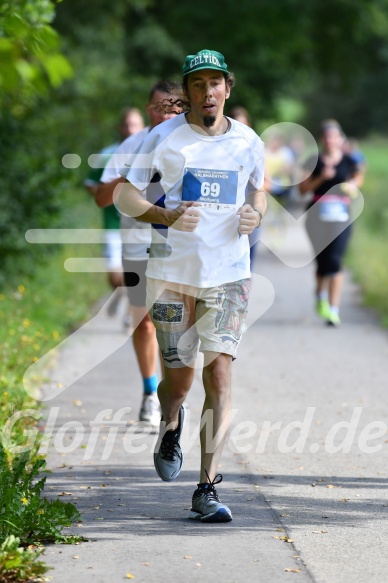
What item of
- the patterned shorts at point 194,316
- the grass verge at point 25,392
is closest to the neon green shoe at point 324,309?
the grass verge at point 25,392

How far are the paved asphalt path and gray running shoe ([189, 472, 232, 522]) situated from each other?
6 cm

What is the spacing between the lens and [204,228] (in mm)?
5746

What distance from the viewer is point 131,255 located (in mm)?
7785

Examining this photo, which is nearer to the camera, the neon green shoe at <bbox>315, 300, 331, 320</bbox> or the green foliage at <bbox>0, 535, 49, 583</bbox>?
the green foliage at <bbox>0, 535, 49, 583</bbox>

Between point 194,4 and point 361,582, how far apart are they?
29711 millimetres

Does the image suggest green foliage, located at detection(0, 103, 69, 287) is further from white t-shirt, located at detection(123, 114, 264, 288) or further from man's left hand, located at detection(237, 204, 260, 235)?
man's left hand, located at detection(237, 204, 260, 235)

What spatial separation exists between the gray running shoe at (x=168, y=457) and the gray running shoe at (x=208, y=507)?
0.40 metres

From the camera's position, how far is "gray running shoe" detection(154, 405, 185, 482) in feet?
20.1

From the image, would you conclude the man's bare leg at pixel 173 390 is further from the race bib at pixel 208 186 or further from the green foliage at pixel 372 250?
the green foliage at pixel 372 250

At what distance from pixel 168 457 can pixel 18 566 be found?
1707 mm

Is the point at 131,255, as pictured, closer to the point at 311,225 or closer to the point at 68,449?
the point at 68,449

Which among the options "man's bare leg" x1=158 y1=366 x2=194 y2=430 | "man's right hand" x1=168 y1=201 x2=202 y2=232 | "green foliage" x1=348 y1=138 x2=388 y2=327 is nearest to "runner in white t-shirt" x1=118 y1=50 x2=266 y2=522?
"man's right hand" x1=168 y1=201 x2=202 y2=232

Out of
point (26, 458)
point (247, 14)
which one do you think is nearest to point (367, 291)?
point (26, 458)

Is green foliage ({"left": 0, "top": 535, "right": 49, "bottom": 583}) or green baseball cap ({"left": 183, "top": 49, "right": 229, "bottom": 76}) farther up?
green baseball cap ({"left": 183, "top": 49, "right": 229, "bottom": 76})
